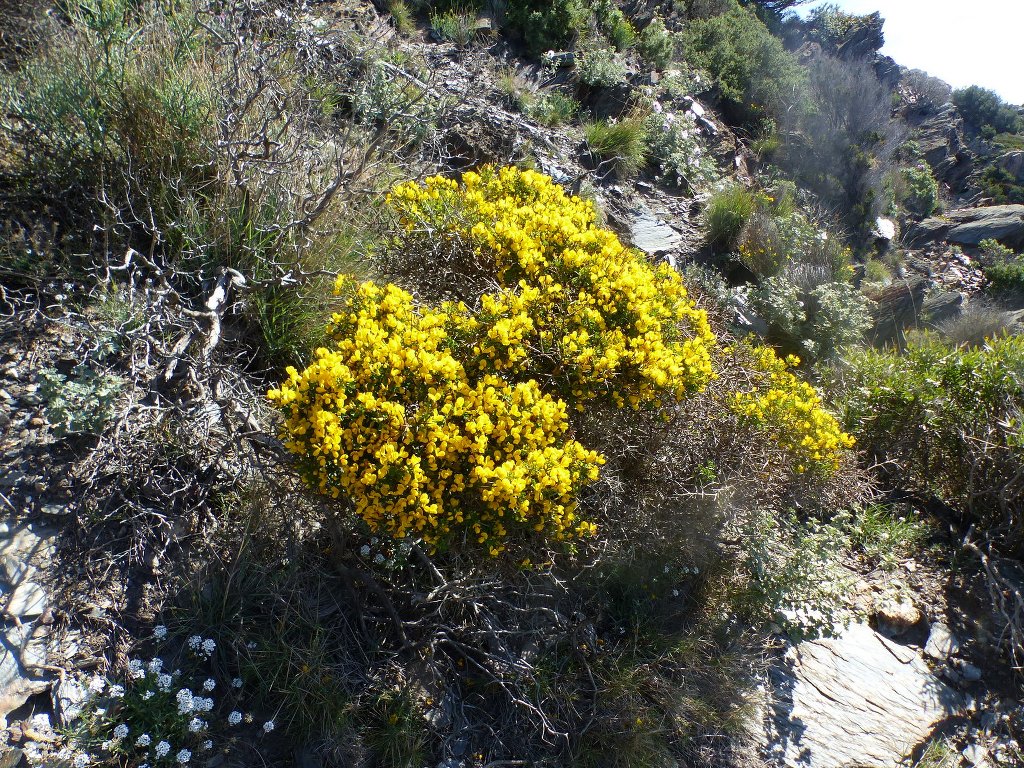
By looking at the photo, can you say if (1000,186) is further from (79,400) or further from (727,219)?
(79,400)

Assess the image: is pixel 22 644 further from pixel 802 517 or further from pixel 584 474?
pixel 802 517

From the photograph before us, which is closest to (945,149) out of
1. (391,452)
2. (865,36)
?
(865,36)

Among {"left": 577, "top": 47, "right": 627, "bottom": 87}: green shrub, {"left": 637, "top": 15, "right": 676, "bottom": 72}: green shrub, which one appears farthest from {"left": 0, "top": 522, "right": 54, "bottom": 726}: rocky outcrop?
{"left": 637, "top": 15, "right": 676, "bottom": 72}: green shrub

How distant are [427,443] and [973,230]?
13.2 m

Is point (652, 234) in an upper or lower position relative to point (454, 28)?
lower

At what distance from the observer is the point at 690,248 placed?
20.0 ft

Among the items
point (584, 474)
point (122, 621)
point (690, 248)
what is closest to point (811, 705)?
point (584, 474)

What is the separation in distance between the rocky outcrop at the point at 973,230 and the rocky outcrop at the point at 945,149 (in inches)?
90.2

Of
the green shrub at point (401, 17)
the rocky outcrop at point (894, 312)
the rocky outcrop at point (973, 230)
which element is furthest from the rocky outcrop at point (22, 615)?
the rocky outcrop at point (973, 230)

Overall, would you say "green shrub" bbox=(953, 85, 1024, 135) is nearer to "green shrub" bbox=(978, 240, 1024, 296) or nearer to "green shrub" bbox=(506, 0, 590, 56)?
"green shrub" bbox=(978, 240, 1024, 296)

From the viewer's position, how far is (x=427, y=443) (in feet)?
7.74

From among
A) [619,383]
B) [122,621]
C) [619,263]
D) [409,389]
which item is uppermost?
[619,263]

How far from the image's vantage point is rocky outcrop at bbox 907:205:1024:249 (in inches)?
449

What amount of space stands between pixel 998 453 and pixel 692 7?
8.20 meters
